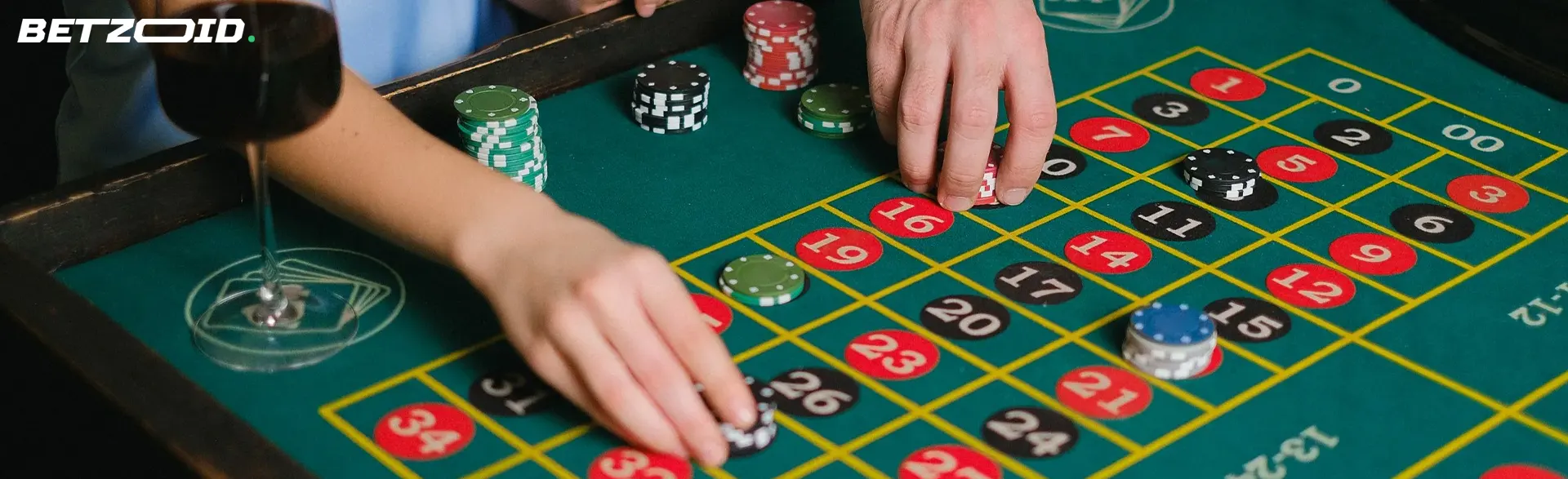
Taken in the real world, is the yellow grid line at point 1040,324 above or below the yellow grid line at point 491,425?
above

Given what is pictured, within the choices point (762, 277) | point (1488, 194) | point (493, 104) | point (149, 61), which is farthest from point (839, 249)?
point (149, 61)

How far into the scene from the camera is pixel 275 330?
61.6 inches

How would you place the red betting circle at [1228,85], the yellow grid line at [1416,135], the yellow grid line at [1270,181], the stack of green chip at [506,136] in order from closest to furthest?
the yellow grid line at [1270,181], the stack of green chip at [506,136], the yellow grid line at [1416,135], the red betting circle at [1228,85]

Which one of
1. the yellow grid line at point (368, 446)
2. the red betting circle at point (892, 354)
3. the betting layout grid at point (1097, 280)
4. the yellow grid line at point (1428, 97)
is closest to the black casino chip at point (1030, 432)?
the betting layout grid at point (1097, 280)

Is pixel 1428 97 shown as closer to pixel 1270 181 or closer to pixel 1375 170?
pixel 1375 170

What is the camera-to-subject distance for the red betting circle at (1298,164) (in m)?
1.94

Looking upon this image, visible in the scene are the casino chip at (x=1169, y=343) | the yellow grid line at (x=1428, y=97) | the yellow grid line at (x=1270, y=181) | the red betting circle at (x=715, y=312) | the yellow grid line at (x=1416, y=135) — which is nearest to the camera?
the casino chip at (x=1169, y=343)

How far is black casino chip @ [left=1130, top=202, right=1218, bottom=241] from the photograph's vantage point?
1.79 m

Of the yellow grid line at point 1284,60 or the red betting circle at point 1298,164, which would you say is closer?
the red betting circle at point 1298,164

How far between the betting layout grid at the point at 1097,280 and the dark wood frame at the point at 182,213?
16cm

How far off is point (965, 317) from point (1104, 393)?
182 millimetres

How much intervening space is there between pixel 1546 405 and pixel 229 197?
1.45 metres

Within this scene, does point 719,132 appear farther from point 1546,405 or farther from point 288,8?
point 1546,405

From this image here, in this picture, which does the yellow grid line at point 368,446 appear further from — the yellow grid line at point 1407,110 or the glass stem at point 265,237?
the yellow grid line at point 1407,110
